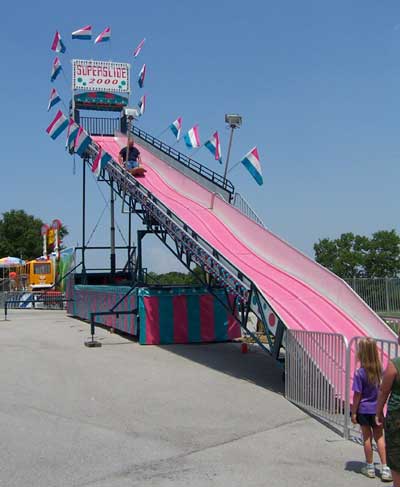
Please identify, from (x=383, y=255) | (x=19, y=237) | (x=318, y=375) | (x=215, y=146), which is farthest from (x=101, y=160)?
(x=19, y=237)

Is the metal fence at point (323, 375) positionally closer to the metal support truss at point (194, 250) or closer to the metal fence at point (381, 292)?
the metal support truss at point (194, 250)

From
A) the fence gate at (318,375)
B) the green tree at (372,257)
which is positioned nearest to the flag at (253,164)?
the fence gate at (318,375)

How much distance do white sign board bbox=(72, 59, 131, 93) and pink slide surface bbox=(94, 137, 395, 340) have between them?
10.2 meters

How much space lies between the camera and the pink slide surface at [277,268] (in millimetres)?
12664

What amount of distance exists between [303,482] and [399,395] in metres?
1.75

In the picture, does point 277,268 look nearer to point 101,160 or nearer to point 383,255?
point 101,160

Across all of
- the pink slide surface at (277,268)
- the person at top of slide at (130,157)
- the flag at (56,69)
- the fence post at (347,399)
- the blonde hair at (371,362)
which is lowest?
the fence post at (347,399)

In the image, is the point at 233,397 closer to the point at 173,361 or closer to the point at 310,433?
the point at 310,433

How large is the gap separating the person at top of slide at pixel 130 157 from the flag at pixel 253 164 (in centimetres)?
496

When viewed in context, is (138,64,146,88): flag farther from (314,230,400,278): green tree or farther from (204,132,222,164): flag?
(314,230,400,278): green tree

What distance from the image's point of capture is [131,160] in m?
23.7

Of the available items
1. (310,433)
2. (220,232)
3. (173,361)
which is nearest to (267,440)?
(310,433)

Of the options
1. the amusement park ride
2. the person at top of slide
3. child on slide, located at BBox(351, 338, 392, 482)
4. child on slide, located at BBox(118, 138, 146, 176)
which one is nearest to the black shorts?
child on slide, located at BBox(351, 338, 392, 482)

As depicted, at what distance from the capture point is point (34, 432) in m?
8.34
